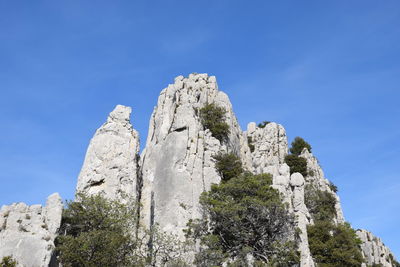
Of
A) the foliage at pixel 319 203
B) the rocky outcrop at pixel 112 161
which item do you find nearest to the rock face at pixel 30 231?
the rocky outcrop at pixel 112 161

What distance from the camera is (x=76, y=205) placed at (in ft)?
133

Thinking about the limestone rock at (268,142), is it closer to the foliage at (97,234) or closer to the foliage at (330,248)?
the foliage at (330,248)

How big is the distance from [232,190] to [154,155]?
10.8m

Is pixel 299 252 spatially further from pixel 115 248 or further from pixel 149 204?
pixel 115 248

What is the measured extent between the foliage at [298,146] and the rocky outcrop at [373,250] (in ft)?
56.1

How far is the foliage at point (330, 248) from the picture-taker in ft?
180

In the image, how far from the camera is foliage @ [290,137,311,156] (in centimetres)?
8581

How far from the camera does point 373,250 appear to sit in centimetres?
7712

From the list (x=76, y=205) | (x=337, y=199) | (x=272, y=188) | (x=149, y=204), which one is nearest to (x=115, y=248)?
(x=76, y=205)

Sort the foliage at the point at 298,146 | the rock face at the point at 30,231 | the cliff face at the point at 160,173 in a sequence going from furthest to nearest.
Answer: the foliage at the point at 298,146 → the cliff face at the point at 160,173 → the rock face at the point at 30,231

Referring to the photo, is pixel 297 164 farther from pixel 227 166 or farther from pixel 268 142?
pixel 227 166

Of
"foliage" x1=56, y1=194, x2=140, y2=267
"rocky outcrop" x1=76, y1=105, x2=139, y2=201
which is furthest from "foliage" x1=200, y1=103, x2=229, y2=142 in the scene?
"foliage" x1=56, y1=194, x2=140, y2=267

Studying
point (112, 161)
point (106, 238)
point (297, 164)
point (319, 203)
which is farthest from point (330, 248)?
point (106, 238)

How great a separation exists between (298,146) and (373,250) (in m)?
21.7
